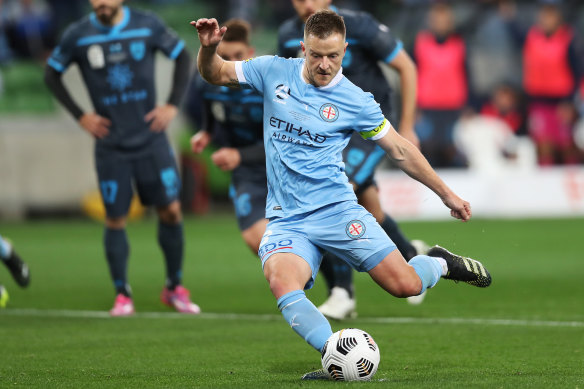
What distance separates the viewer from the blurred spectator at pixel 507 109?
1923 centimetres

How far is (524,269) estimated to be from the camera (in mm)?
11320

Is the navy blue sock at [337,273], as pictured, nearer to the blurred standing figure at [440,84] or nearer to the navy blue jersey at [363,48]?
the navy blue jersey at [363,48]

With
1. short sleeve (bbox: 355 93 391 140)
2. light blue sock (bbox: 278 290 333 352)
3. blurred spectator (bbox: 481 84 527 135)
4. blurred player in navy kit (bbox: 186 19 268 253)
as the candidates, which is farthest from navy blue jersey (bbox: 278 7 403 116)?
blurred spectator (bbox: 481 84 527 135)

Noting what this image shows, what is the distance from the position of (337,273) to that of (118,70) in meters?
2.35

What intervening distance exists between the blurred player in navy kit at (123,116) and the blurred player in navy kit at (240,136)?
1.15 feet

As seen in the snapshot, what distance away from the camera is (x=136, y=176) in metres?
8.89

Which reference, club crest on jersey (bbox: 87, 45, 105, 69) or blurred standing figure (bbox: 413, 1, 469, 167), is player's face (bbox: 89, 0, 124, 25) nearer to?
club crest on jersey (bbox: 87, 45, 105, 69)

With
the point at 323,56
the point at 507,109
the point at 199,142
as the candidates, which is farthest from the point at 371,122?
the point at 507,109

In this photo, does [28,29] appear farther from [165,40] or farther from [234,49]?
[234,49]

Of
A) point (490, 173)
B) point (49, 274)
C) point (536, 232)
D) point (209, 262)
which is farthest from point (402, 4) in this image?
point (49, 274)

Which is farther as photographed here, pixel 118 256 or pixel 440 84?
pixel 440 84

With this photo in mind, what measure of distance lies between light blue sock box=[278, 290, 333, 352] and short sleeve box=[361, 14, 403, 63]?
2.96m

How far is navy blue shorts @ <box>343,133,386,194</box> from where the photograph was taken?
26.4 feet

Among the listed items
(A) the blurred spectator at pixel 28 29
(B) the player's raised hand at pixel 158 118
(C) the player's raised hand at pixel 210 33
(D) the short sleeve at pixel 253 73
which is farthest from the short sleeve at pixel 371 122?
(A) the blurred spectator at pixel 28 29
